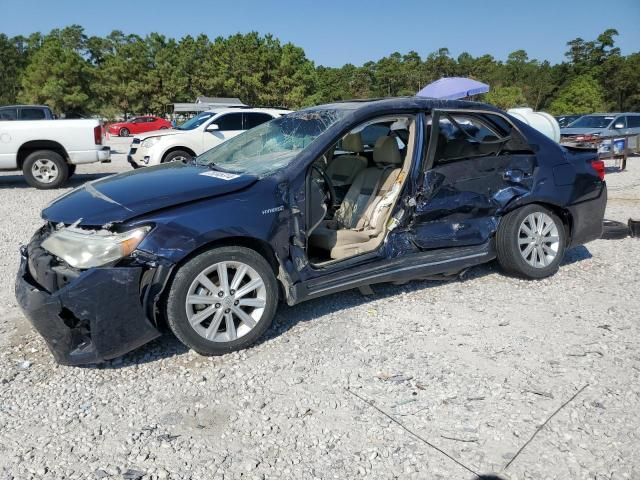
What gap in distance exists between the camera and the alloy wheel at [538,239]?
469 cm

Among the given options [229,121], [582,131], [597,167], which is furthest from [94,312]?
[582,131]

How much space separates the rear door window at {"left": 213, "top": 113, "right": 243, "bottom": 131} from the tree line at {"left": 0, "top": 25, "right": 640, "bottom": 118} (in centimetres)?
3732

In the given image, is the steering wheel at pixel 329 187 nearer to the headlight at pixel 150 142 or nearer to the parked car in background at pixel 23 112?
the headlight at pixel 150 142

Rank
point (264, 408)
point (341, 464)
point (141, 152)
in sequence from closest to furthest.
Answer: point (341, 464) → point (264, 408) → point (141, 152)

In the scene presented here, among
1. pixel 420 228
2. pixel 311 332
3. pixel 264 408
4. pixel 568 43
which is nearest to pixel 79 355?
pixel 264 408

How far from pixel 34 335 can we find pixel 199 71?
54171 millimetres

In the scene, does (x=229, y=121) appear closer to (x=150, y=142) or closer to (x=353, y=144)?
(x=150, y=142)

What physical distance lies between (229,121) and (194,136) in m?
1.07

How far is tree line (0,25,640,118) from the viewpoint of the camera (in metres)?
47.3

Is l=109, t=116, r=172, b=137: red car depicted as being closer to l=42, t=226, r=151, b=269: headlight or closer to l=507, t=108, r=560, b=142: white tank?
l=507, t=108, r=560, b=142: white tank

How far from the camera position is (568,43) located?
54.4 m

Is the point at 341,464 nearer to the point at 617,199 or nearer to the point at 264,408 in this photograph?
the point at 264,408

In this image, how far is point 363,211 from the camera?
4.73m

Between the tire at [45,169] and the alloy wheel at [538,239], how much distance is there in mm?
9738
